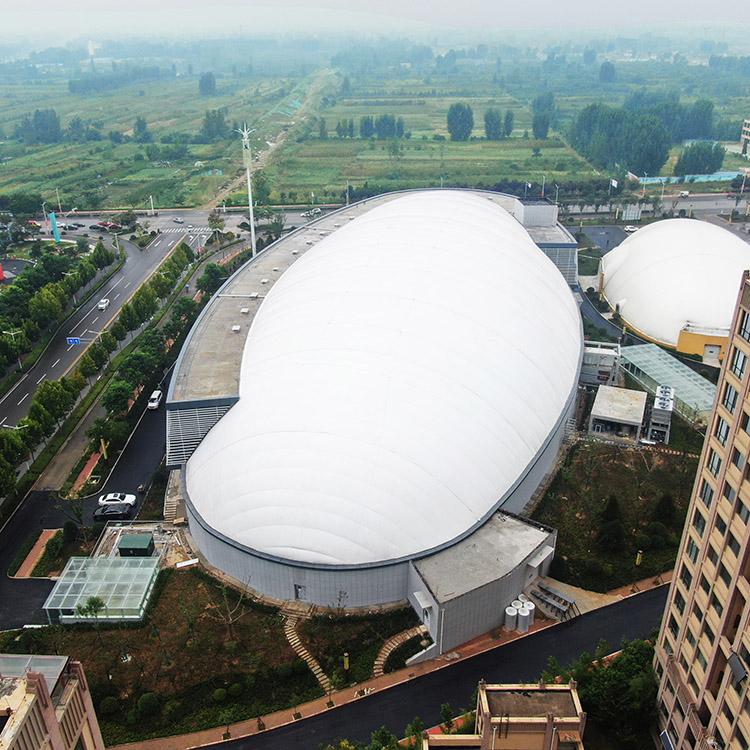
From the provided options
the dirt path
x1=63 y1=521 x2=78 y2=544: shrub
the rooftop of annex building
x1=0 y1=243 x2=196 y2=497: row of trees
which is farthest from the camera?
the dirt path

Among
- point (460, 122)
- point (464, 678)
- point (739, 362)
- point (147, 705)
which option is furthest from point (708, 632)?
point (460, 122)

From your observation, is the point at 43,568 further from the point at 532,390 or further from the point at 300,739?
the point at 532,390

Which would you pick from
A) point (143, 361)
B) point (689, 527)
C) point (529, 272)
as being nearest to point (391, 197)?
point (529, 272)

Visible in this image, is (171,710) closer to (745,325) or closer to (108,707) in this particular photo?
(108,707)

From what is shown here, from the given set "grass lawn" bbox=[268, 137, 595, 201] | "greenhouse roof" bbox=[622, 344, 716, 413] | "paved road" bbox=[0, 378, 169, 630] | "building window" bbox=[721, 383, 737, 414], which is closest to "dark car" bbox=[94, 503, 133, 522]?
"paved road" bbox=[0, 378, 169, 630]

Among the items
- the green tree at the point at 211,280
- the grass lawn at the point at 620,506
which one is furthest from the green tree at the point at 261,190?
the grass lawn at the point at 620,506

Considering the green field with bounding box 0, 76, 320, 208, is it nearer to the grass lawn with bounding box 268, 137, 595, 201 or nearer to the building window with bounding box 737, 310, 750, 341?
the grass lawn with bounding box 268, 137, 595, 201
